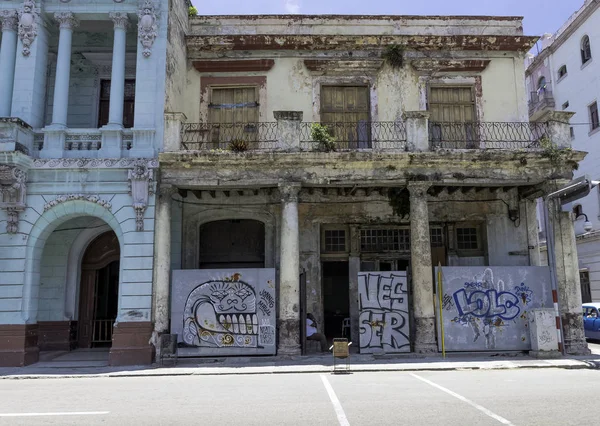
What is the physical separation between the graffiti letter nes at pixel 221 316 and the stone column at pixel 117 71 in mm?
4995

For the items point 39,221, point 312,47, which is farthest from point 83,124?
point 312,47

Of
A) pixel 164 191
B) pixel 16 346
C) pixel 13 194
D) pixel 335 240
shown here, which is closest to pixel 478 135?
pixel 335 240

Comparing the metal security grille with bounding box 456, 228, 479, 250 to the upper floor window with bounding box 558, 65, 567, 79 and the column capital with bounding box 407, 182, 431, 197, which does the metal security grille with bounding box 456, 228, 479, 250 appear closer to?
the column capital with bounding box 407, 182, 431, 197

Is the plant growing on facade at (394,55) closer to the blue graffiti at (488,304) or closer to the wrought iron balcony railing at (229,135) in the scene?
the wrought iron balcony railing at (229,135)

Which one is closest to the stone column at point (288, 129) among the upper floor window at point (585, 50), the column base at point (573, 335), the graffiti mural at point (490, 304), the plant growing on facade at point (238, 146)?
the plant growing on facade at point (238, 146)

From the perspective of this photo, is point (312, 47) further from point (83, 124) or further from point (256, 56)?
point (83, 124)

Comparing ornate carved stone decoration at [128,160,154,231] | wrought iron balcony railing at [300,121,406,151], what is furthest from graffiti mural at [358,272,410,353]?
ornate carved stone decoration at [128,160,154,231]

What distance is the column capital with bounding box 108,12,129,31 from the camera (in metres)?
13.8

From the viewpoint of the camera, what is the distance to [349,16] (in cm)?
1628

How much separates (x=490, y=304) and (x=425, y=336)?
2.02 metres

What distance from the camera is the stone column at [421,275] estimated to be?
12797mm

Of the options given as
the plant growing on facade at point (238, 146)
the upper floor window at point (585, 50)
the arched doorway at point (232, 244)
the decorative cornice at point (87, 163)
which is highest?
the upper floor window at point (585, 50)

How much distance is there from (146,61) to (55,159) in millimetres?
3476

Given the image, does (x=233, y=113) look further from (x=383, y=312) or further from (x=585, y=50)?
(x=585, y=50)
